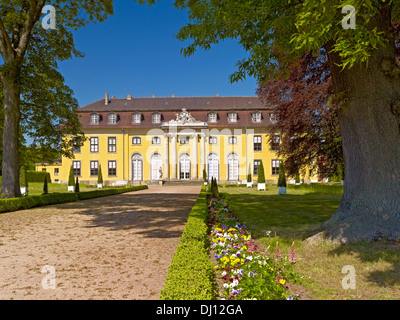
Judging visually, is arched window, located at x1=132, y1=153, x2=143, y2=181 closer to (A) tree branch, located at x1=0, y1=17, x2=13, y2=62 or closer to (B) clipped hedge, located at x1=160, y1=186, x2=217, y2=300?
(A) tree branch, located at x1=0, y1=17, x2=13, y2=62

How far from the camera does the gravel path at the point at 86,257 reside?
3396mm

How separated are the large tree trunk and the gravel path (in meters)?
3.36

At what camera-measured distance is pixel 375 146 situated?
4930 mm

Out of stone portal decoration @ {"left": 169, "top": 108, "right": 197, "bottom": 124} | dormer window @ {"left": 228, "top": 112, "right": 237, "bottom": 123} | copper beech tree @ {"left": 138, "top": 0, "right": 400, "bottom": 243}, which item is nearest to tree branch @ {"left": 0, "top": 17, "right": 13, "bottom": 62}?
copper beech tree @ {"left": 138, "top": 0, "right": 400, "bottom": 243}

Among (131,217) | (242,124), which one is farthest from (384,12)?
(242,124)

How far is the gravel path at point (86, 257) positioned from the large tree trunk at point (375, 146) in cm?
336

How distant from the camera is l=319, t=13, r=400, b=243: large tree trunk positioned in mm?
4828

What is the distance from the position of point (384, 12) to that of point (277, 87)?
11825 mm

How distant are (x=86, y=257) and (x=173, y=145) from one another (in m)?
30.0

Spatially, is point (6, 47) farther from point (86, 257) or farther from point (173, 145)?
point (173, 145)

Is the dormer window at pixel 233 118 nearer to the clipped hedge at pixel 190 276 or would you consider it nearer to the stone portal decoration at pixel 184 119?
the stone portal decoration at pixel 184 119

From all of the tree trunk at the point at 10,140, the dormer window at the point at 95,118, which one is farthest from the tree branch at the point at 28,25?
the dormer window at the point at 95,118

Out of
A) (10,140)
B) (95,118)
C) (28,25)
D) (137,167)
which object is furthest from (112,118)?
(10,140)
